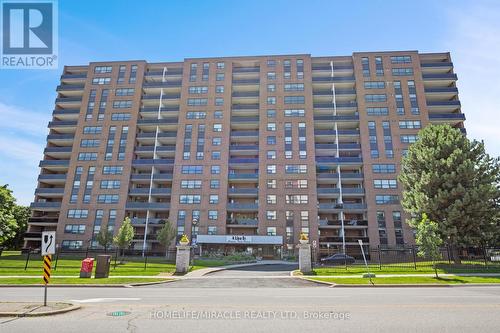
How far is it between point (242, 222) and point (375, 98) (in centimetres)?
3597

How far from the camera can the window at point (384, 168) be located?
54.3 metres

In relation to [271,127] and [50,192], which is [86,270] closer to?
[271,127]

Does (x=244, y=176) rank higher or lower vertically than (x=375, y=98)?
lower

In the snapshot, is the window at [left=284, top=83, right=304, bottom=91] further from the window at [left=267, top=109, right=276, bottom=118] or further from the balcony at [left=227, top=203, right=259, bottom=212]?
the balcony at [left=227, top=203, right=259, bottom=212]

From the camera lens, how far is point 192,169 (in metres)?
57.3

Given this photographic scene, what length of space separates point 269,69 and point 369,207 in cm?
3528

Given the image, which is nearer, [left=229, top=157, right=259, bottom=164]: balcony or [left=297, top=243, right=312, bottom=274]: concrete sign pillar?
[left=297, top=243, right=312, bottom=274]: concrete sign pillar

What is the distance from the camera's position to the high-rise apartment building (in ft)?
175

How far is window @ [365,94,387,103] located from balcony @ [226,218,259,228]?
32.7 meters

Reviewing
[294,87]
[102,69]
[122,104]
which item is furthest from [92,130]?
[294,87]

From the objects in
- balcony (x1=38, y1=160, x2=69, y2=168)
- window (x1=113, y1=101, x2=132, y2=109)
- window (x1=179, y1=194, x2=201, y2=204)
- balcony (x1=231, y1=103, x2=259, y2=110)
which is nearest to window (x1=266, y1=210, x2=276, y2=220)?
window (x1=179, y1=194, x2=201, y2=204)

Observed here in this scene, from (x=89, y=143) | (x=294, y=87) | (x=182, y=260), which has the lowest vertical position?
(x=182, y=260)

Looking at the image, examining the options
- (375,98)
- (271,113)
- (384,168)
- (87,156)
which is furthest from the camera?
(271,113)

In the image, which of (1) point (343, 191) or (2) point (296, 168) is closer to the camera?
(1) point (343, 191)
